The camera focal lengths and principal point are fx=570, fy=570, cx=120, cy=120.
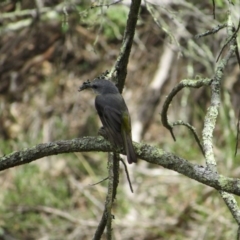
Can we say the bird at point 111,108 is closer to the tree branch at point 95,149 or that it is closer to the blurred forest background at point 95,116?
the tree branch at point 95,149

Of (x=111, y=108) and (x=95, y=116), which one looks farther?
(x=95, y=116)

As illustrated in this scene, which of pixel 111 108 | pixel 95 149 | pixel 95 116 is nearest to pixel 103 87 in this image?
pixel 111 108

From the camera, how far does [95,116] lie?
31.3 ft

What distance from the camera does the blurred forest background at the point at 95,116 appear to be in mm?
7574

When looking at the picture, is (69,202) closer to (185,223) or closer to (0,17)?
(185,223)

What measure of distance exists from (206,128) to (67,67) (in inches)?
293

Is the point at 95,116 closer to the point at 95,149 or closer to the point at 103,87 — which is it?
the point at 103,87

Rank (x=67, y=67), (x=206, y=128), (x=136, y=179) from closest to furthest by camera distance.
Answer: (x=206, y=128) < (x=136, y=179) < (x=67, y=67)

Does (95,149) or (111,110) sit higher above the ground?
(111,110)

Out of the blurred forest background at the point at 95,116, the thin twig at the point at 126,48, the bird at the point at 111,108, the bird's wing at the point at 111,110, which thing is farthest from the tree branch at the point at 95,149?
the blurred forest background at the point at 95,116

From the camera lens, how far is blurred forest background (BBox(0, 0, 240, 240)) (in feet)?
24.8

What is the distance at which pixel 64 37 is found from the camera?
34.6 feet

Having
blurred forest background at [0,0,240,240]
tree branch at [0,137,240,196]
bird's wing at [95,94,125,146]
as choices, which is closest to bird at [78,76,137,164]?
bird's wing at [95,94,125,146]

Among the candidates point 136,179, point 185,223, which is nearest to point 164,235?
point 185,223
